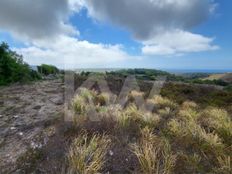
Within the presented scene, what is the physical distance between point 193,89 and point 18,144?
1165 centimetres

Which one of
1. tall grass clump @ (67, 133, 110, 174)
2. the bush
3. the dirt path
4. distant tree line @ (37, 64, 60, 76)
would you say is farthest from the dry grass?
distant tree line @ (37, 64, 60, 76)

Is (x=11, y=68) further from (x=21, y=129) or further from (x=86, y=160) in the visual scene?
(x=86, y=160)

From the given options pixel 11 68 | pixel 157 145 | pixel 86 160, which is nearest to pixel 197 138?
pixel 157 145

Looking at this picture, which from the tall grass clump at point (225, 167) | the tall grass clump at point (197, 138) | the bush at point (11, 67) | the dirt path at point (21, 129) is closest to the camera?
the tall grass clump at point (225, 167)

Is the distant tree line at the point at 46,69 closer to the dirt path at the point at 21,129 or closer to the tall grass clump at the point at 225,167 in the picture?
the dirt path at the point at 21,129

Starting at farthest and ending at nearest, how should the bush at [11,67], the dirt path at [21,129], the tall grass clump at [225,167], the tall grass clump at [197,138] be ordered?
the bush at [11,67] → the tall grass clump at [197,138] → the dirt path at [21,129] → the tall grass clump at [225,167]

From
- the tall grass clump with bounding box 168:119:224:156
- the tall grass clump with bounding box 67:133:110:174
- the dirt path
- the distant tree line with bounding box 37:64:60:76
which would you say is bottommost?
the distant tree line with bounding box 37:64:60:76

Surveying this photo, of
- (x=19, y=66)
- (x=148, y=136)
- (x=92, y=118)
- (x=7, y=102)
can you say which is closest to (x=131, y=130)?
(x=148, y=136)

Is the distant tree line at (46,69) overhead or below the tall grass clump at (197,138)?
below

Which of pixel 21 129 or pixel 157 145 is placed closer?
pixel 157 145

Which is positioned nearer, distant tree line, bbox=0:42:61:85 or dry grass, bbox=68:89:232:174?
dry grass, bbox=68:89:232:174

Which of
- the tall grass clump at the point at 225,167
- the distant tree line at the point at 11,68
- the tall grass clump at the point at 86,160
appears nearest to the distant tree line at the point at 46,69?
the distant tree line at the point at 11,68

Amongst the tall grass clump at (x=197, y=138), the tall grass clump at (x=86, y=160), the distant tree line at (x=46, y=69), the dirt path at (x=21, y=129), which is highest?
the tall grass clump at (x=86, y=160)

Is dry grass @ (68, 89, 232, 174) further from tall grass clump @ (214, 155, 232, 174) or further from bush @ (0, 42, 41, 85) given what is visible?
bush @ (0, 42, 41, 85)
